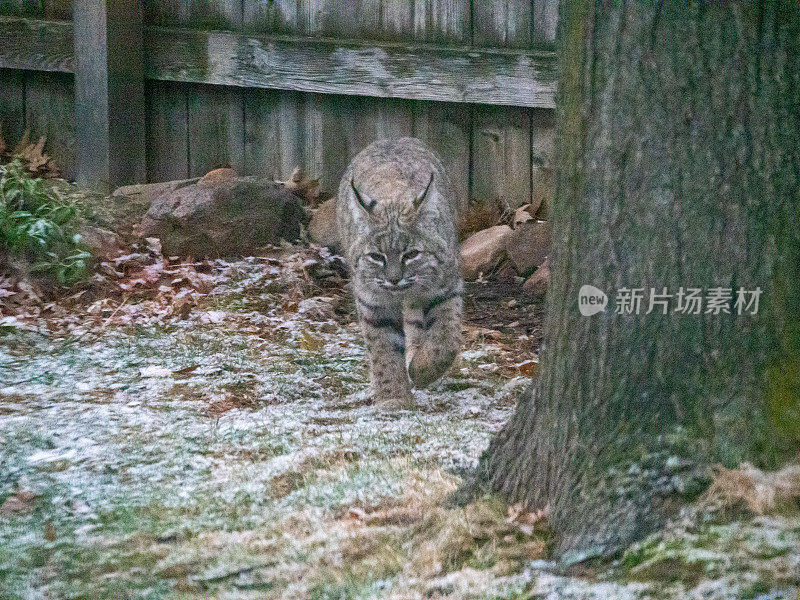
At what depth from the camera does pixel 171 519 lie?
3.03 metres

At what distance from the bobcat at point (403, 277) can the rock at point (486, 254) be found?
122cm

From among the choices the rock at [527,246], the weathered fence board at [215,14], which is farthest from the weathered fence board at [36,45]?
the rock at [527,246]

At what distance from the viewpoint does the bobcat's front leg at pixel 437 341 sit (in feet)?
14.9

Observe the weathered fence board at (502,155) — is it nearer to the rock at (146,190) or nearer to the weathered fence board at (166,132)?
the rock at (146,190)

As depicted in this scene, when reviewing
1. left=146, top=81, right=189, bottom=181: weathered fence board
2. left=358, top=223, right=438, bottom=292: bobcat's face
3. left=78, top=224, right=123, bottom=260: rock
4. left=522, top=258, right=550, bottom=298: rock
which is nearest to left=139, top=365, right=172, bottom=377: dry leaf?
left=358, top=223, right=438, bottom=292: bobcat's face

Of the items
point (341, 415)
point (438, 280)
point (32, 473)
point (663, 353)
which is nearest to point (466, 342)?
point (438, 280)

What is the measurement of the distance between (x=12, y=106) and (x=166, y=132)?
4.18 feet

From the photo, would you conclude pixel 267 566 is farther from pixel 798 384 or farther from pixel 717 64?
pixel 717 64

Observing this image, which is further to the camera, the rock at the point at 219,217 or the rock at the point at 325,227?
the rock at the point at 325,227

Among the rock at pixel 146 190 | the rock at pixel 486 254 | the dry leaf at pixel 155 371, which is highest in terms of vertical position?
the rock at pixel 146 190

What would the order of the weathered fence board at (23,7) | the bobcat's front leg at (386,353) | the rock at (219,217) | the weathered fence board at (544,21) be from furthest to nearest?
the weathered fence board at (23,7)
the rock at (219,217)
the weathered fence board at (544,21)
the bobcat's front leg at (386,353)

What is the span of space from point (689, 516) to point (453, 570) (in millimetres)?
608

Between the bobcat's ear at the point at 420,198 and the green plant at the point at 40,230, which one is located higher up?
the bobcat's ear at the point at 420,198

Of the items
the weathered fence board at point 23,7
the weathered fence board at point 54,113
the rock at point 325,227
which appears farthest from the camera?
the weathered fence board at point 54,113
